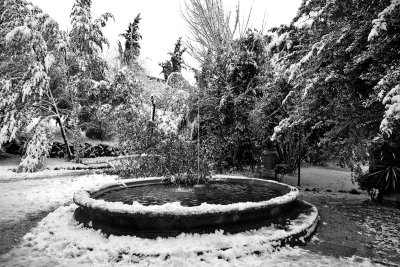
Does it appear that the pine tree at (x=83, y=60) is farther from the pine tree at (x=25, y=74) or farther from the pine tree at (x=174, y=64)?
the pine tree at (x=174, y=64)

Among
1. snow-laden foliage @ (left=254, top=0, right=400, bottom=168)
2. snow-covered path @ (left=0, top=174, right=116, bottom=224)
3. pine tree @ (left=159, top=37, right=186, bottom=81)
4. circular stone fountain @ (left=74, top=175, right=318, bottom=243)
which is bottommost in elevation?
snow-covered path @ (left=0, top=174, right=116, bottom=224)

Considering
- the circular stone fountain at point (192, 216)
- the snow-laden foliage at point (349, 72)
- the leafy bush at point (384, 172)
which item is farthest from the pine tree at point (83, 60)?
the leafy bush at point (384, 172)

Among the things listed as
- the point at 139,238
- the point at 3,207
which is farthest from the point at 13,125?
the point at 139,238

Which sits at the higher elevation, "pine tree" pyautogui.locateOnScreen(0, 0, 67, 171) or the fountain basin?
"pine tree" pyautogui.locateOnScreen(0, 0, 67, 171)

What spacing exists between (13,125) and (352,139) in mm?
14522

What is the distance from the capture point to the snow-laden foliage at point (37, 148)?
1309cm

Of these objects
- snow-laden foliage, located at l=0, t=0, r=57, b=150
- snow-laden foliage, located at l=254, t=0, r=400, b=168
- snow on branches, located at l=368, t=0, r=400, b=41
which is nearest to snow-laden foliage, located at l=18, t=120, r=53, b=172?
snow-laden foliage, located at l=0, t=0, r=57, b=150

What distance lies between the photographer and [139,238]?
3979 millimetres

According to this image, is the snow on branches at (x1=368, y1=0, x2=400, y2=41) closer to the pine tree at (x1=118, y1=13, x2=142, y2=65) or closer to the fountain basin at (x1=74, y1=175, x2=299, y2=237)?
the fountain basin at (x1=74, y1=175, x2=299, y2=237)

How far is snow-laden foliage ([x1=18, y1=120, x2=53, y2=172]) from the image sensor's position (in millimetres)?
13086

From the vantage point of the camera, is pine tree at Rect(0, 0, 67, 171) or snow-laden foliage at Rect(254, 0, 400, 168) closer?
snow-laden foliage at Rect(254, 0, 400, 168)

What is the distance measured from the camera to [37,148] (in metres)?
13.4

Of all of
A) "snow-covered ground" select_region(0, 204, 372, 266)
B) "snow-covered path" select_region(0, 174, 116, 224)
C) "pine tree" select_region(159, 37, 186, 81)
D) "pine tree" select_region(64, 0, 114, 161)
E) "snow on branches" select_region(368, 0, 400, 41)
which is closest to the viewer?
"snow-covered ground" select_region(0, 204, 372, 266)

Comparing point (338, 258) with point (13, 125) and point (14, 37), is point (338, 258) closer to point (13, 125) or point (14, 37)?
point (13, 125)
